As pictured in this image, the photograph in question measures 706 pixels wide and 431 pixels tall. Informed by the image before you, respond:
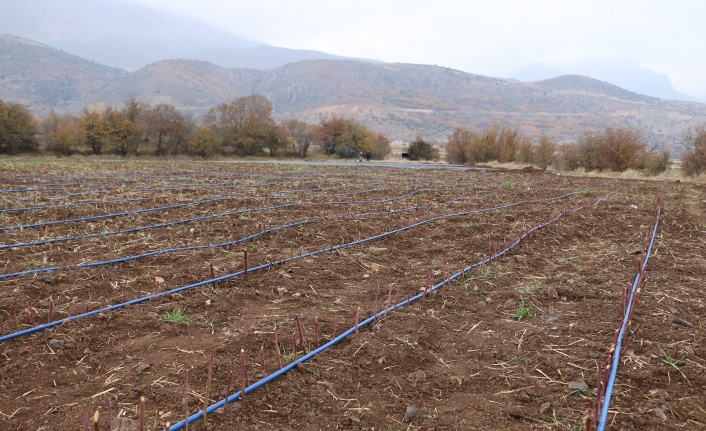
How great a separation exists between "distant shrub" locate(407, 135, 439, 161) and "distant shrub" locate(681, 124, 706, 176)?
17938 millimetres

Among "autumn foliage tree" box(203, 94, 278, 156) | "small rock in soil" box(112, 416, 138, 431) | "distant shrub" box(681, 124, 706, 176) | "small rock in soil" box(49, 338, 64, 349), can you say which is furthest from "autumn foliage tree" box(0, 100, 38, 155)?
"distant shrub" box(681, 124, 706, 176)

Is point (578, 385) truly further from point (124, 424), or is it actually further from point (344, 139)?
point (344, 139)

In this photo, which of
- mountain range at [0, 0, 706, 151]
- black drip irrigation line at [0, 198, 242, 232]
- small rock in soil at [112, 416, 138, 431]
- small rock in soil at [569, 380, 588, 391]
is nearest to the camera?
small rock in soil at [112, 416, 138, 431]

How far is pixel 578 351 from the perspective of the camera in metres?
2.72

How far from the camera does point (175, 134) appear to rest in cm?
2933

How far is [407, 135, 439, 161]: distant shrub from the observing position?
117ft

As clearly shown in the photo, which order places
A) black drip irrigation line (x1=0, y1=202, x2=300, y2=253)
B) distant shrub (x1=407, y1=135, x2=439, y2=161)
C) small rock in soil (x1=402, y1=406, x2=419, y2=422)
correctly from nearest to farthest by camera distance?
small rock in soil (x1=402, y1=406, x2=419, y2=422), black drip irrigation line (x1=0, y1=202, x2=300, y2=253), distant shrub (x1=407, y1=135, x2=439, y2=161)

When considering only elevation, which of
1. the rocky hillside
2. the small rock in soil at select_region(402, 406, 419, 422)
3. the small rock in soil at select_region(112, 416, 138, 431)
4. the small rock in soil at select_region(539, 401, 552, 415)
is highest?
the rocky hillside

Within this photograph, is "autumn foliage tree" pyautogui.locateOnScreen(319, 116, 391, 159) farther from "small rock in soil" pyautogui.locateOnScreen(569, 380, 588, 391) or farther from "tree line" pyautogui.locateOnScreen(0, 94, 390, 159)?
"small rock in soil" pyautogui.locateOnScreen(569, 380, 588, 391)

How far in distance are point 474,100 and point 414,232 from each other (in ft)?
403

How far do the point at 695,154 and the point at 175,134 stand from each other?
29.8 meters

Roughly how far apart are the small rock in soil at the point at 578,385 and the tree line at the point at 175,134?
99.8 feet

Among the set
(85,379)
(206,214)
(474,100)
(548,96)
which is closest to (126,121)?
(206,214)

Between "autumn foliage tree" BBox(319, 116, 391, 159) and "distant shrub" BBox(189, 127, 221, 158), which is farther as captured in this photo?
"autumn foliage tree" BBox(319, 116, 391, 159)
